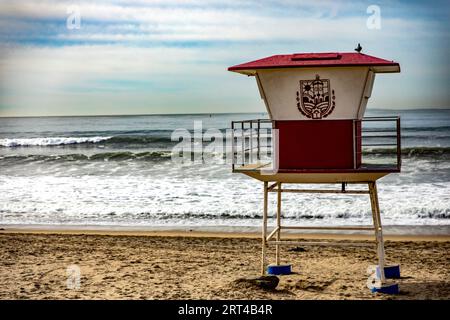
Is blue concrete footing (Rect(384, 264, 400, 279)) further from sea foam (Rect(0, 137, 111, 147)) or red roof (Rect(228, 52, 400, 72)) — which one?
sea foam (Rect(0, 137, 111, 147))

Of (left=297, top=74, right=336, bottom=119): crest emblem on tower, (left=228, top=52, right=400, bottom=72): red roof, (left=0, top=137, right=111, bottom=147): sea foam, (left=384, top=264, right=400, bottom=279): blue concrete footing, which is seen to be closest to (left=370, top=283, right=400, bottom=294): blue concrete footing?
(left=384, top=264, right=400, bottom=279): blue concrete footing

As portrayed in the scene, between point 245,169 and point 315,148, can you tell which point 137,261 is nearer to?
point 245,169

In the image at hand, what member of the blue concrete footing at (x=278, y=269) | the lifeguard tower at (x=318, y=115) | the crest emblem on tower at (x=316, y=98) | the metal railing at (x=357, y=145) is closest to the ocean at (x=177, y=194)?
the metal railing at (x=357, y=145)

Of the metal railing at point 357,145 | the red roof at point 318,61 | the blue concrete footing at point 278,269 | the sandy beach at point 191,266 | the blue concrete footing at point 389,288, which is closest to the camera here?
the red roof at point 318,61

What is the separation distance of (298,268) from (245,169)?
269cm

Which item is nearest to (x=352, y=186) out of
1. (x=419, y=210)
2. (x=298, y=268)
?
(x=419, y=210)

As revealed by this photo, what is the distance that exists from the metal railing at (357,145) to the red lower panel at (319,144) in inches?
4.4

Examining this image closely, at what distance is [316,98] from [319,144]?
22.8 inches

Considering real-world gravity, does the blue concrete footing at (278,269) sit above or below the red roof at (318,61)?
below

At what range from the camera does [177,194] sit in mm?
21859

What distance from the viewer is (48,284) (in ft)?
35.6

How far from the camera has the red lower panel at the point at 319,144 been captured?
9.64 m

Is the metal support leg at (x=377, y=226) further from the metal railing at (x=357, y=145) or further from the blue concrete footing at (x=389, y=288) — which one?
the metal railing at (x=357, y=145)

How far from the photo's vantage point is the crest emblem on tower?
380 inches
